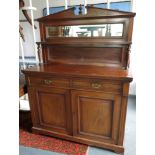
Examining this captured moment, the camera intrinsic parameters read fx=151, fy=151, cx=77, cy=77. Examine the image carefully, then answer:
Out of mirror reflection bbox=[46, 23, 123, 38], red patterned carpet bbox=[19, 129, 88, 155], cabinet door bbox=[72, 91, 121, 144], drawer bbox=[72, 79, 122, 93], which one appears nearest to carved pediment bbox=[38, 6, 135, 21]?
mirror reflection bbox=[46, 23, 123, 38]

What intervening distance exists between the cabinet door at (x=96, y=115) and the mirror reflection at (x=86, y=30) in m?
0.67

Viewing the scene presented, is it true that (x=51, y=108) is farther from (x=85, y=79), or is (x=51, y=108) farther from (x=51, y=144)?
(x=85, y=79)

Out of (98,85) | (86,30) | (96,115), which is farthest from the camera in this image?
(86,30)

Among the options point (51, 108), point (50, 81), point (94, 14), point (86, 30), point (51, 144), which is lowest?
point (51, 144)

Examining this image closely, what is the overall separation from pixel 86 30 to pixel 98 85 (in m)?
0.67

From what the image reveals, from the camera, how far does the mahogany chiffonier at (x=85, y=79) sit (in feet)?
4.81

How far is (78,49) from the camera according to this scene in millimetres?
1795

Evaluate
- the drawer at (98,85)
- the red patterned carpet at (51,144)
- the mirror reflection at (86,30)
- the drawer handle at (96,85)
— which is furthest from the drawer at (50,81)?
the red patterned carpet at (51,144)

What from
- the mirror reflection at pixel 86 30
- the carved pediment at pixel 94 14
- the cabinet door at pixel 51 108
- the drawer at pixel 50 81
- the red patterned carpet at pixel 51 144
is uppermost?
the carved pediment at pixel 94 14

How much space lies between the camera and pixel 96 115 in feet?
5.12

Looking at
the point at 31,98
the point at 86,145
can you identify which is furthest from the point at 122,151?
the point at 31,98

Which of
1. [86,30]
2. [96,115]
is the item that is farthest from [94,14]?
[96,115]

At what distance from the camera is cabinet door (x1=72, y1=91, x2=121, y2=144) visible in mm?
1477

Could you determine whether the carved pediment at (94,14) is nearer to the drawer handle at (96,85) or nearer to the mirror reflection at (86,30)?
the mirror reflection at (86,30)
